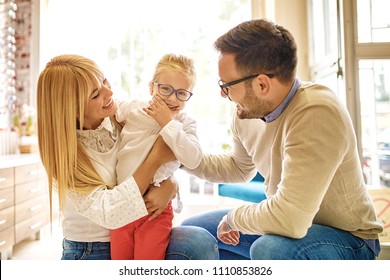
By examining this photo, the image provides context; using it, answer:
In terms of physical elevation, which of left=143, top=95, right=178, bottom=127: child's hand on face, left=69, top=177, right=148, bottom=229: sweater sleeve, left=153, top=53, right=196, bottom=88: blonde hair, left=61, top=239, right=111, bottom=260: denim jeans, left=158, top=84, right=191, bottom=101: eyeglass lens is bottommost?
left=61, top=239, right=111, bottom=260: denim jeans

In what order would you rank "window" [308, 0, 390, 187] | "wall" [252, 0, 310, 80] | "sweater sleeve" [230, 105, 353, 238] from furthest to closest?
"wall" [252, 0, 310, 80]
"window" [308, 0, 390, 187]
"sweater sleeve" [230, 105, 353, 238]

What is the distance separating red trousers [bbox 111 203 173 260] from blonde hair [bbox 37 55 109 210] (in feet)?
0.50

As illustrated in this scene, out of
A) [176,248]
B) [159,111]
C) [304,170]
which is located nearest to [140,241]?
[176,248]

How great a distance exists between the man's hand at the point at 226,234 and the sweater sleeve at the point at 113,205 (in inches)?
9.9

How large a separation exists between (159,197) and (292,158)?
372mm

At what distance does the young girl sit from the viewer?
93 cm

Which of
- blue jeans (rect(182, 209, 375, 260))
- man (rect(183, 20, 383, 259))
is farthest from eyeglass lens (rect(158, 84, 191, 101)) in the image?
blue jeans (rect(182, 209, 375, 260))

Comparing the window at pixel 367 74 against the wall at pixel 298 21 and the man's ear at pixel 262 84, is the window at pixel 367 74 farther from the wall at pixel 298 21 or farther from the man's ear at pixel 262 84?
the man's ear at pixel 262 84

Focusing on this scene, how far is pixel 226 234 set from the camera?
3.47 ft

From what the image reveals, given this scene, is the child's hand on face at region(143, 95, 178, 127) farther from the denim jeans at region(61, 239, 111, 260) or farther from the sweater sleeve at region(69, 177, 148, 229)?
the denim jeans at region(61, 239, 111, 260)

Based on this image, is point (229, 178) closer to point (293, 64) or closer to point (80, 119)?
point (293, 64)

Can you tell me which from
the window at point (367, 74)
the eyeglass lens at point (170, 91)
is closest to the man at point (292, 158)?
the eyeglass lens at point (170, 91)
